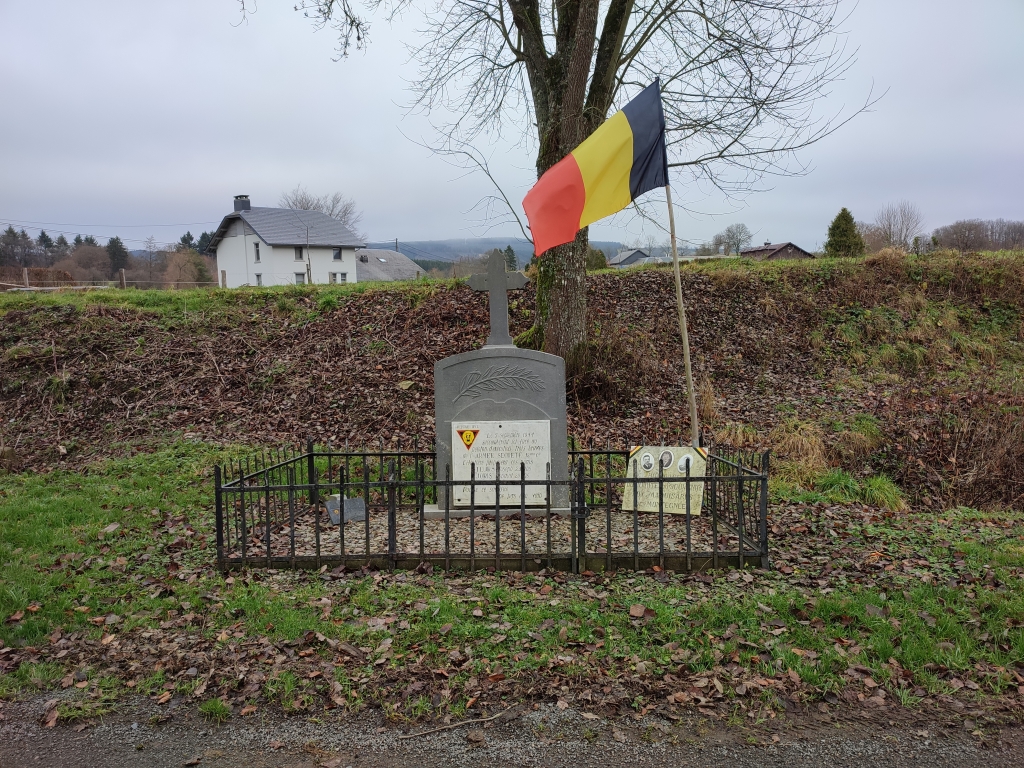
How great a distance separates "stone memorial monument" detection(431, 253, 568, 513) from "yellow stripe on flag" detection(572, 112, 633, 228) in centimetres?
157

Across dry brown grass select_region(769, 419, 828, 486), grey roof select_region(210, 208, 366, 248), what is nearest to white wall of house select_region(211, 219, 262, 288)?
grey roof select_region(210, 208, 366, 248)

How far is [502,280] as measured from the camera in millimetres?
7094

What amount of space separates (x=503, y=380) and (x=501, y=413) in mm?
339

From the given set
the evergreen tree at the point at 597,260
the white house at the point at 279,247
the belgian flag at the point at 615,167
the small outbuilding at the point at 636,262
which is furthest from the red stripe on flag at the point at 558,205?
the white house at the point at 279,247

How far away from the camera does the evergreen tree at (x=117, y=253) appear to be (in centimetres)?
6194

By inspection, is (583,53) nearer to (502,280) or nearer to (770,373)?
(502,280)

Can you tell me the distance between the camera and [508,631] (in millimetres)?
4285

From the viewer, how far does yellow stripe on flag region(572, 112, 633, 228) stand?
20.1 feet

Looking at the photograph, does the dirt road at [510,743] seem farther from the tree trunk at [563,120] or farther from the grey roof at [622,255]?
the grey roof at [622,255]

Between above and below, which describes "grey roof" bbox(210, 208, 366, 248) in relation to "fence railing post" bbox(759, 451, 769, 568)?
above

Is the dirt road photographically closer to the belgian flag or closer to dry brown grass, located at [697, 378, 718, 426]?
the belgian flag

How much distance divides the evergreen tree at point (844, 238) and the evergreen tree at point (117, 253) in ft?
203

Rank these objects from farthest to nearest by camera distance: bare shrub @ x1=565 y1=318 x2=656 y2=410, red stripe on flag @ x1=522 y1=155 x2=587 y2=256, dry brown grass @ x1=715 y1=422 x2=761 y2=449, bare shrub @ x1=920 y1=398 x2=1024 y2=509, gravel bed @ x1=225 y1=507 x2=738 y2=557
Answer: bare shrub @ x1=565 y1=318 x2=656 y2=410, dry brown grass @ x1=715 y1=422 x2=761 y2=449, bare shrub @ x1=920 y1=398 x2=1024 y2=509, red stripe on flag @ x1=522 y1=155 x2=587 y2=256, gravel bed @ x1=225 y1=507 x2=738 y2=557

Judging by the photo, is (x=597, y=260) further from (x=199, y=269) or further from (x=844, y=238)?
(x=199, y=269)
